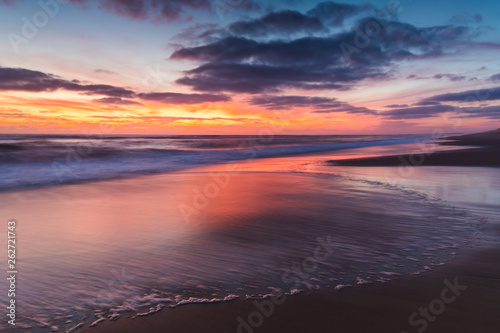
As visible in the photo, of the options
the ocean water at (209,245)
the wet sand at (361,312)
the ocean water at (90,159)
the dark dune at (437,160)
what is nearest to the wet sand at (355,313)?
the wet sand at (361,312)

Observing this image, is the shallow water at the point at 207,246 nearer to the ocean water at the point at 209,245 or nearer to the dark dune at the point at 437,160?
the ocean water at the point at 209,245

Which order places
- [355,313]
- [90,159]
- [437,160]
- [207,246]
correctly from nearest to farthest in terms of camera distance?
[355,313] < [207,246] < [437,160] < [90,159]

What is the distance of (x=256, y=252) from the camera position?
188 inches

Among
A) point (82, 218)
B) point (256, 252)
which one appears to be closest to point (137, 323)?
point (256, 252)

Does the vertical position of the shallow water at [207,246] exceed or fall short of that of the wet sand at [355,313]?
it exceeds it

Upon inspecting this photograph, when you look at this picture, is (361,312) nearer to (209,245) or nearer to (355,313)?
(355,313)

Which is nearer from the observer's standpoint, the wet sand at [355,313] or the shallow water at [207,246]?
the wet sand at [355,313]

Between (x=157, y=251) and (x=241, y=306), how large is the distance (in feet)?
6.53

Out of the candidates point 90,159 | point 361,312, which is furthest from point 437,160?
point 90,159

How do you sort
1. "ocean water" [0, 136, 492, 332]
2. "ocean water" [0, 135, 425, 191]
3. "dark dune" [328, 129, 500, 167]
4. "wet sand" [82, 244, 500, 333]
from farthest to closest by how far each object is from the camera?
"dark dune" [328, 129, 500, 167]
"ocean water" [0, 135, 425, 191]
"ocean water" [0, 136, 492, 332]
"wet sand" [82, 244, 500, 333]

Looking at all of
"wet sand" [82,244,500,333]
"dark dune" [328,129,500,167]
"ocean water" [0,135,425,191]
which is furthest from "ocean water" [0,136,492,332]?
"dark dune" [328,129,500,167]

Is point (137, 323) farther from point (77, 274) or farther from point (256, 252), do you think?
point (256, 252)

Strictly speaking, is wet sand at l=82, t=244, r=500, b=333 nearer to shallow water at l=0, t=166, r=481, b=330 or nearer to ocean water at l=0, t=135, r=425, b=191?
shallow water at l=0, t=166, r=481, b=330

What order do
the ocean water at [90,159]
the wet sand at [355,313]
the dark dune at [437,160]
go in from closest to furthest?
1. the wet sand at [355,313]
2. the ocean water at [90,159]
3. the dark dune at [437,160]
